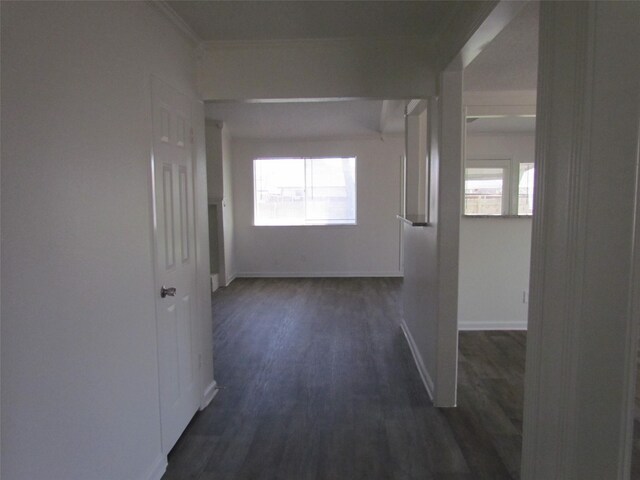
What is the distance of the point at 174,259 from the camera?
2301 millimetres

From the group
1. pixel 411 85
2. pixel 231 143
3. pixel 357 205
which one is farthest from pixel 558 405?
pixel 231 143

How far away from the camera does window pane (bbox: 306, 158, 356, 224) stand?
6.84 metres

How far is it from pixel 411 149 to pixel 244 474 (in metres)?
3.13

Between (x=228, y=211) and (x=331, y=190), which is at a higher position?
(x=331, y=190)

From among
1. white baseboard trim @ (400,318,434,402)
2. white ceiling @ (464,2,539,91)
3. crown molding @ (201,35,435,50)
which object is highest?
crown molding @ (201,35,435,50)

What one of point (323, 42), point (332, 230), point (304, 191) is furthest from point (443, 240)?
point (304, 191)

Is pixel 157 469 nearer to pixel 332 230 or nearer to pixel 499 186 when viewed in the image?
pixel 499 186

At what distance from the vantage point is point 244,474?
6.87 ft

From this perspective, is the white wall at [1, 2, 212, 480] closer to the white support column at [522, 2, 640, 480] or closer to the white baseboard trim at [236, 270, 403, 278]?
the white support column at [522, 2, 640, 480]

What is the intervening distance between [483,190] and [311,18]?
128 inches

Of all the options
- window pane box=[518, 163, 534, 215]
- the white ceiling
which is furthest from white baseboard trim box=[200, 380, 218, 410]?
window pane box=[518, 163, 534, 215]

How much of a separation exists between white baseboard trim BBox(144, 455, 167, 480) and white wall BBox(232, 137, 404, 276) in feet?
16.3

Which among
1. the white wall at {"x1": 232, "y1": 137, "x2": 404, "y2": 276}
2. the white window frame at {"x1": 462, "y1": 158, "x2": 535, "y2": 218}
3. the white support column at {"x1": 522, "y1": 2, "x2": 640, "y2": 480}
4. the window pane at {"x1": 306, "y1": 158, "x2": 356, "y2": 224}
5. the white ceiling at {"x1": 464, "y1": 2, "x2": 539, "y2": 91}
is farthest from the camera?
the window pane at {"x1": 306, "y1": 158, "x2": 356, "y2": 224}

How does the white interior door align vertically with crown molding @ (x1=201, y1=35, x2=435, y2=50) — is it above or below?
below
